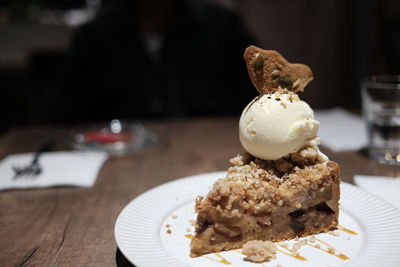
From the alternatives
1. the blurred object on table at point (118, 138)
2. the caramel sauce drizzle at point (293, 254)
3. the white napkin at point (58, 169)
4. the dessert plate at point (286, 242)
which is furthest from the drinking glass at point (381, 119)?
the white napkin at point (58, 169)

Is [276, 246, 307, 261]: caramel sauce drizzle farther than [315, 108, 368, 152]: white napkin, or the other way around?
[315, 108, 368, 152]: white napkin

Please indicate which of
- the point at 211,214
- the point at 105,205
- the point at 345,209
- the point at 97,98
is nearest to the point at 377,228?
the point at 345,209

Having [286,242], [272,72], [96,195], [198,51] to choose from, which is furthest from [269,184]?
[198,51]

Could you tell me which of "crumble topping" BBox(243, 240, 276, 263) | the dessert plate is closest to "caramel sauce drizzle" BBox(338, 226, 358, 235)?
the dessert plate

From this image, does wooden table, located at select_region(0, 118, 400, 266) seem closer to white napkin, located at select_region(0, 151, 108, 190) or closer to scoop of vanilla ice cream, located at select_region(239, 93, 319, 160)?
white napkin, located at select_region(0, 151, 108, 190)

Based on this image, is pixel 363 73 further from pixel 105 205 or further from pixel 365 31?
pixel 105 205

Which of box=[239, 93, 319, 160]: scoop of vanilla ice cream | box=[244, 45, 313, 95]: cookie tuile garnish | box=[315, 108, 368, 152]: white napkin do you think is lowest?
box=[315, 108, 368, 152]: white napkin

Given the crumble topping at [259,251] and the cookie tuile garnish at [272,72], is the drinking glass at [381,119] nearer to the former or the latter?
the cookie tuile garnish at [272,72]
